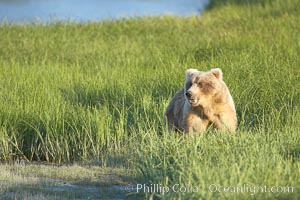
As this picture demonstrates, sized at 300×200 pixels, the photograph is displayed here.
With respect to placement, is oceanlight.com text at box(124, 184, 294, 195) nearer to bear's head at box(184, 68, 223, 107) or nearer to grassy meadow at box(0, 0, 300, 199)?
grassy meadow at box(0, 0, 300, 199)

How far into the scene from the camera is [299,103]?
7.77 metres

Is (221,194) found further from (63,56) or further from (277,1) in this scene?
(277,1)

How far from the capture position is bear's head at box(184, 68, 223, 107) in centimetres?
600

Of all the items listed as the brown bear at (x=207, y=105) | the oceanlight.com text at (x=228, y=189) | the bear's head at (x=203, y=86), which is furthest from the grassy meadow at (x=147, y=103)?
the bear's head at (x=203, y=86)

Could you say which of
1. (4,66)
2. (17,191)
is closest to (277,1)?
(4,66)

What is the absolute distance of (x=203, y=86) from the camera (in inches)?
240

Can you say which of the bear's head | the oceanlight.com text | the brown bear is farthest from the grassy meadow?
the bear's head

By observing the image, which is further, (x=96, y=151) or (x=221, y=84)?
(x=96, y=151)

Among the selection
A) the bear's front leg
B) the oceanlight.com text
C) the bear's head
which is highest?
the bear's head

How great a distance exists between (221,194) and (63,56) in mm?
7671

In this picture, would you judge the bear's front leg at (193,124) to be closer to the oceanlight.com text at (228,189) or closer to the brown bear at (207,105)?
the brown bear at (207,105)

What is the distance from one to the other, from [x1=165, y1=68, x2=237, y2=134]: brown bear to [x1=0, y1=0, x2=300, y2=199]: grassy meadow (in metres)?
0.17

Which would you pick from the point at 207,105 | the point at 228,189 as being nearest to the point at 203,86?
the point at 207,105

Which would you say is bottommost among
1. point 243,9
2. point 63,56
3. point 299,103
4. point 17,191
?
point 17,191
